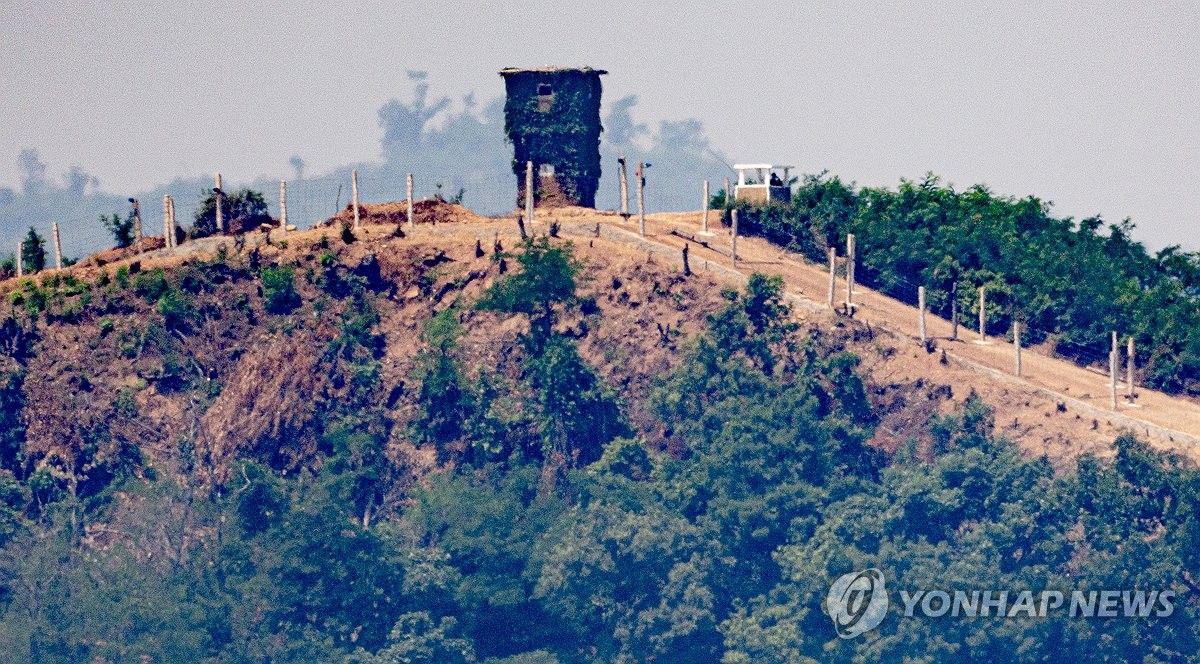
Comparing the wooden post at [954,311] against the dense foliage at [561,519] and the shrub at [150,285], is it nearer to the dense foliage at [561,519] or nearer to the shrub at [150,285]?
the dense foliage at [561,519]

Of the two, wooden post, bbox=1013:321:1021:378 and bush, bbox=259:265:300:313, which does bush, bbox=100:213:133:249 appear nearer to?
bush, bbox=259:265:300:313

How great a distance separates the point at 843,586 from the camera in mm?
59125

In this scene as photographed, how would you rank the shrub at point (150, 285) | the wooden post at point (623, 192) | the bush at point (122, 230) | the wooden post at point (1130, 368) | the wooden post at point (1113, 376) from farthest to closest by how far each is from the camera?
the bush at point (122, 230) < the wooden post at point (623, 192) < the shrub at point (150, 285) < the wooden post at point (1130, 368) < the wooden post at point (1113, 376)

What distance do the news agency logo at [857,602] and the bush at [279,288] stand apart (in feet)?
47.1

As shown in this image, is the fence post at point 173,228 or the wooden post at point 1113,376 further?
A: the fence post at point 173,228

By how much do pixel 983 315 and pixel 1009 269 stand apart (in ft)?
7.58

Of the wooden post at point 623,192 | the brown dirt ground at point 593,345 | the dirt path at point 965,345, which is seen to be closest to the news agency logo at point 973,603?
the dirt path at point 965,345

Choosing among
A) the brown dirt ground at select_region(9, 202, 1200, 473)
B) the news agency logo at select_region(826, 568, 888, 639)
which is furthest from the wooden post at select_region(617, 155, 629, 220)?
the news agency logo at select_region(826, 568, 888, 639)

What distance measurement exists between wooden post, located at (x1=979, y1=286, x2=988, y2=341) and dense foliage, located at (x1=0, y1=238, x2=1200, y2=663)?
4.03 metres

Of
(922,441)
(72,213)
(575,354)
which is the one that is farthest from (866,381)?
(72,213)

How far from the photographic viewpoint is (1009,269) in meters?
66.3

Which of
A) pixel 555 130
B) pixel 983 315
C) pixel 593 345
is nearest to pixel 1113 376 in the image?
pixel 983 315

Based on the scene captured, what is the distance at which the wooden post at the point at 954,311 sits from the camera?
210 feet

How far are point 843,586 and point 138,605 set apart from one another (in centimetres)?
1545
